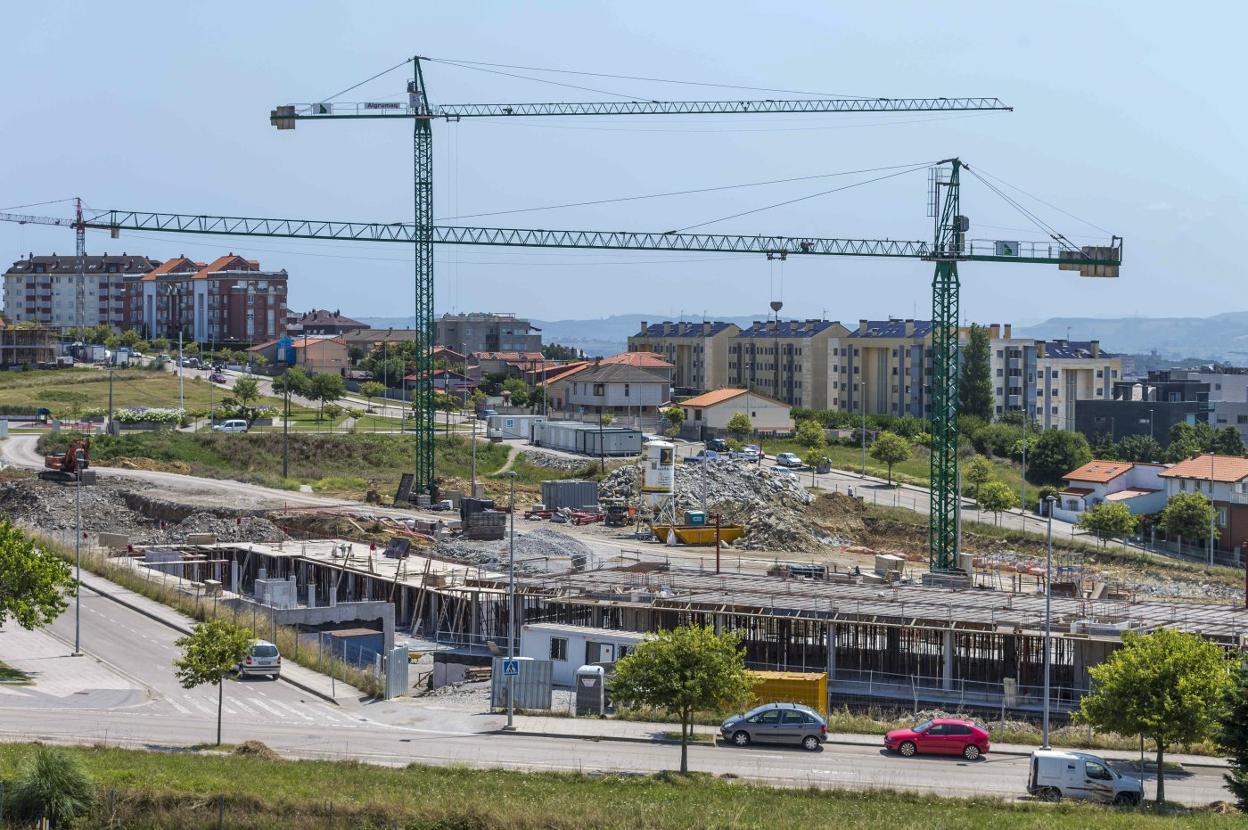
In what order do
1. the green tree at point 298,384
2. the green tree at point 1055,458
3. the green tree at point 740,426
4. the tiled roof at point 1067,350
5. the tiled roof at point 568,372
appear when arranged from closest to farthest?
1. the green tree at point 1055,458
2. the green tree at point 740,426
3. the tiled roof at point 568,372
4. the green tree at point 298,384
5. the tiled roof at point 1067,350

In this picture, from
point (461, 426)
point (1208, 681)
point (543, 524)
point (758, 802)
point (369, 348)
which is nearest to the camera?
point (758, 802)

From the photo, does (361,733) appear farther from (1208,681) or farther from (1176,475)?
(1176,475)

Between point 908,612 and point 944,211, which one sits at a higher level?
point 944,211

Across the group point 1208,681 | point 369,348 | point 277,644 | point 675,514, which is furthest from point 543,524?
point 369,348

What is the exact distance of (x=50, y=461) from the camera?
6862 cm

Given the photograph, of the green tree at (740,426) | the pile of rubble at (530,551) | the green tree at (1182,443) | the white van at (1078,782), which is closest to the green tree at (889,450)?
the green tree at (740,426)

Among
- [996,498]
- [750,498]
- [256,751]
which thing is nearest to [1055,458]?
[996,498]

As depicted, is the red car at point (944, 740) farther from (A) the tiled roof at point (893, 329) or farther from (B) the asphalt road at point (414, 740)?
(A) the tiled roof at point (893, 329)

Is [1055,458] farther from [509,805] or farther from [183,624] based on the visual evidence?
[509,805]

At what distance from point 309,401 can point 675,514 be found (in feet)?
165

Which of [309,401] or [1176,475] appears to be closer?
[1176,475]

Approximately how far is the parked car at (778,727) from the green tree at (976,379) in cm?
8119

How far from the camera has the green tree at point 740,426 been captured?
9281cm

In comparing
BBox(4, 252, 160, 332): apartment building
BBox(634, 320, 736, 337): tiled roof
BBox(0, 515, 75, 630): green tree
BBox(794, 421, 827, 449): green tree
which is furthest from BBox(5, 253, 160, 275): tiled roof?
BBox(0, 515, 75, 630): green tree
